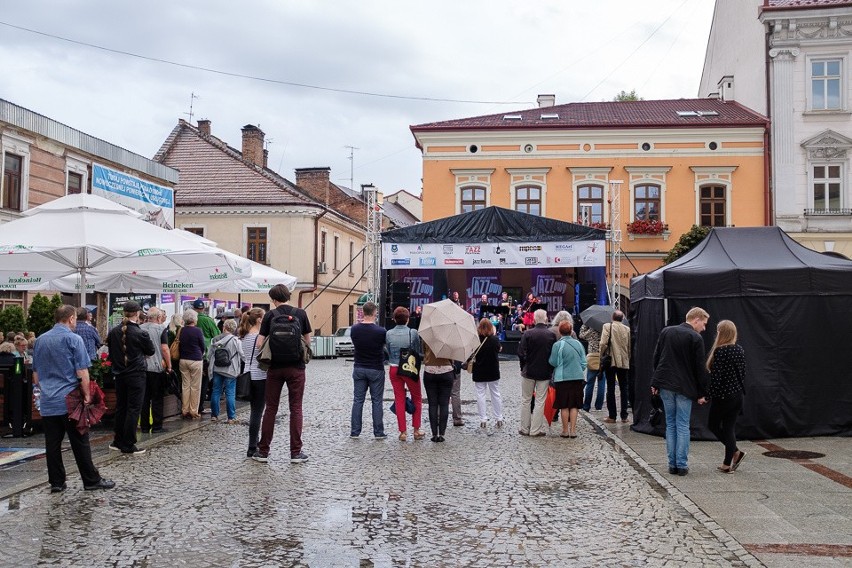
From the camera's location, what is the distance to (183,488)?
27.5 feet

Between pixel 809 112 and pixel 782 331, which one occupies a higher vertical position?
pixel 809 112

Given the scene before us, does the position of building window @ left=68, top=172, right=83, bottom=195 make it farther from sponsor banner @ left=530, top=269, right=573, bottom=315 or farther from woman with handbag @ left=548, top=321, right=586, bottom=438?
woman with handbag @ left=548, top=321, right=586, bottom=438

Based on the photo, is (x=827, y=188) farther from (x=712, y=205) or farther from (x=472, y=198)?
(x=472, y=198)

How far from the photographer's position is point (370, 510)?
749 centimetres

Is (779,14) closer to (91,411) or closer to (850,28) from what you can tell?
(850,28)

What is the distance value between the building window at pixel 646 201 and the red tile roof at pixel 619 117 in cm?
268

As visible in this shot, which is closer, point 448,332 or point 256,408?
point 256,408

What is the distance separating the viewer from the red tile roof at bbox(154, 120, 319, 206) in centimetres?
4338

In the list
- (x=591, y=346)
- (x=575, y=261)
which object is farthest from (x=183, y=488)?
(x=575, y=261)

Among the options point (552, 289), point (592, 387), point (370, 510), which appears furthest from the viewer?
point (552, 289)

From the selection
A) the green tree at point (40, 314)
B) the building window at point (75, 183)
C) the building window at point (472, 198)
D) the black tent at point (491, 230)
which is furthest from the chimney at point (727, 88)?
the green tree at point (40, 314)

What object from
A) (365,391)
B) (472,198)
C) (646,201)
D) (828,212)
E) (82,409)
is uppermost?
(472,198)

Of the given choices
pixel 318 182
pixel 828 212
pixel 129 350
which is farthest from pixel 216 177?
pixel 129 350

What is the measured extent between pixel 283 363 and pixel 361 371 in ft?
5.97
